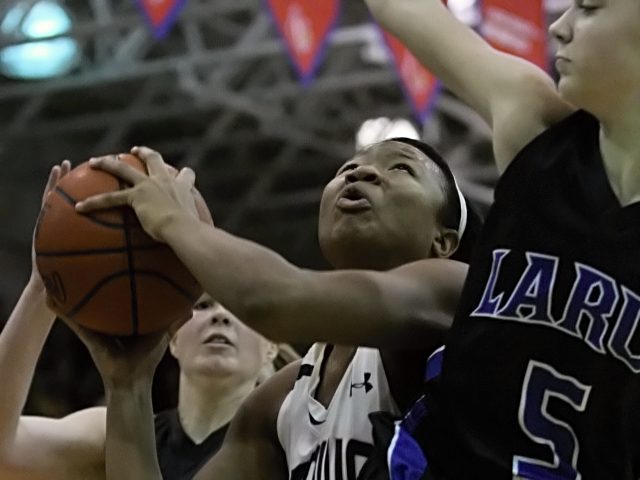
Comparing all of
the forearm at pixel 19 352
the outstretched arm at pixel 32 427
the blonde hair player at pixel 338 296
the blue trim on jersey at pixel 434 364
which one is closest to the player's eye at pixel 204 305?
the outstretched arm at pixel 32 427

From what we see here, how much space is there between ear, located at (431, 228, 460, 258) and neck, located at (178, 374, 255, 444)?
1521 mm

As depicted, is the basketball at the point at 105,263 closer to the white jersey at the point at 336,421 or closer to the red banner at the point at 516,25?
the white jersey at the point at 336,421

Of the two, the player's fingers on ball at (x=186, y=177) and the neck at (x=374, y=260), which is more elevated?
the player's fingers on ball at (x=186, y=177)

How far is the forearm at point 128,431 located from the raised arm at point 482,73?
84 cm

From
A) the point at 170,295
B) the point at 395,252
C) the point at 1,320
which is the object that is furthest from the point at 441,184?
the point at 1,320

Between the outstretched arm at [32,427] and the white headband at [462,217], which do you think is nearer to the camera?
the white headband at [462,217]

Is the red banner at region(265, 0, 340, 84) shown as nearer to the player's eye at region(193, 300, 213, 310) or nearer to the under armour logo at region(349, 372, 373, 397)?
the player's eye at region(193, 300, 213, 310)

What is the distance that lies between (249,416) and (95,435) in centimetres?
81

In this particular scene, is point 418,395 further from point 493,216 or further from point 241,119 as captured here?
point 241,119

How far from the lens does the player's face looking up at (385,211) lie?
2006 mm

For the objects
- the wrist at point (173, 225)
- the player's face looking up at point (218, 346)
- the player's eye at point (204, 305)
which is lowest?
the player's face looking up at point (218, 346)

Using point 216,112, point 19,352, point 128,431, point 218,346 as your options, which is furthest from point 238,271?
point 216,112

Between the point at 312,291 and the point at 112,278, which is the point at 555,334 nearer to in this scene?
the point at 312,291

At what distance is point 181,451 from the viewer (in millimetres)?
3535
